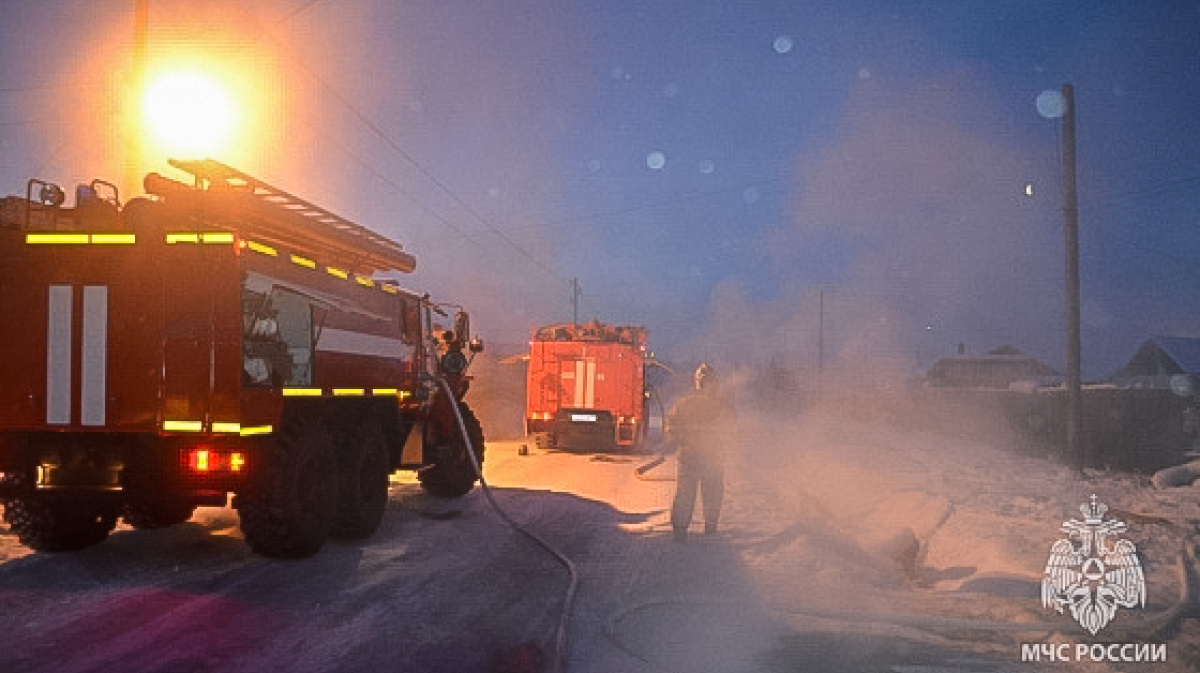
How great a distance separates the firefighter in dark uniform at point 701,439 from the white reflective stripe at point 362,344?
345 centimetres

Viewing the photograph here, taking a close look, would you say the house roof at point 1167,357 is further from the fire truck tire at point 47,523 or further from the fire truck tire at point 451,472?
the fire truck tire at point 47,523

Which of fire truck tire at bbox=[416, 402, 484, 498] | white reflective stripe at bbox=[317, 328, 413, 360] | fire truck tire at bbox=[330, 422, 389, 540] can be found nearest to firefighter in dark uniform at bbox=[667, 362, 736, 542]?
fire truck tire at bbox=[330, 422, 389, 540]

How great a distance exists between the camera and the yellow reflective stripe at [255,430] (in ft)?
25.5

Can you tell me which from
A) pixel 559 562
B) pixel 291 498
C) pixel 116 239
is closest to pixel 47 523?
pixel 291 498

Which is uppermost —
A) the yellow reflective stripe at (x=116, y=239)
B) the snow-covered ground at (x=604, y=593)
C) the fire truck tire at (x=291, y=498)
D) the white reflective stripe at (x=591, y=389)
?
the yellow reflective stripe at (x=116, y=239)

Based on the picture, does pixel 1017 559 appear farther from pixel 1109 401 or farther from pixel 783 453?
pixel 1109 401

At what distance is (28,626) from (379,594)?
2.29 m

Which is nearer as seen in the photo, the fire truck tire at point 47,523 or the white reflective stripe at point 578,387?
the fire truck tire at point 47,523

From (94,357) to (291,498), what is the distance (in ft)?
6.58

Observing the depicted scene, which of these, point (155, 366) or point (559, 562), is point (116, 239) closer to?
point (155, 366)

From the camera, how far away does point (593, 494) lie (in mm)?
14094

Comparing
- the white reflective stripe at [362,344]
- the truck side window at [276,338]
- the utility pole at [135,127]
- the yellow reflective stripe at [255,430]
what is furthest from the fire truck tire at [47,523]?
the utility pole at [135,127]

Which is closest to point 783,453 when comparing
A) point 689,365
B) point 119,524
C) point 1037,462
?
point 1037,462

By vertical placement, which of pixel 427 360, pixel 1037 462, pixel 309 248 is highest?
pixel 309 248
